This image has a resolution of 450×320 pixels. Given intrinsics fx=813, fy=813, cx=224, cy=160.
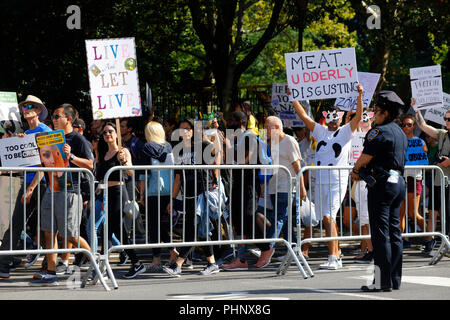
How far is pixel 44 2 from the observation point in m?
18.1

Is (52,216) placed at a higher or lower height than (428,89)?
lower

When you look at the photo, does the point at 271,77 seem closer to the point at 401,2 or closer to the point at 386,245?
the point at 401,2

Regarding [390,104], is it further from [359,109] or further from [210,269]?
[210,269]

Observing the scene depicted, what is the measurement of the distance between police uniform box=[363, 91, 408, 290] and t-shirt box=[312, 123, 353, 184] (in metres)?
1.94

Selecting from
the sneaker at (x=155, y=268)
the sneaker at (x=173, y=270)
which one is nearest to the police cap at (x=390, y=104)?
the sneaker at (x=173, y=270)

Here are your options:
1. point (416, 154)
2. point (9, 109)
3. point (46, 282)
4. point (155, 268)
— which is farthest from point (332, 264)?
point (9, 109)

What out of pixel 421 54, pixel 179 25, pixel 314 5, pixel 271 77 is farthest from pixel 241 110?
pixel 421 54

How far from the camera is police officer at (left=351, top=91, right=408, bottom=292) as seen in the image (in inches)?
325

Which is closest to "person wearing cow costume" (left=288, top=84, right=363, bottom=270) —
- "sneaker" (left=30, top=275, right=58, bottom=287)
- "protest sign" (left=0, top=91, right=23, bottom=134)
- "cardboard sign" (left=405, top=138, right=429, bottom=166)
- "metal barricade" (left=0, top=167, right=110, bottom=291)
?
"cardboard sign" (left=405, top=138, right=429, bottom=166)

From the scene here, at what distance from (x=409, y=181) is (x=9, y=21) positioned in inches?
426

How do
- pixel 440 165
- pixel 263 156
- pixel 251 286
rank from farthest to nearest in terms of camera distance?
1. pixel 440 165
2. pixel 263 156
3. pixel 251 286

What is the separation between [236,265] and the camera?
1059 centimetres

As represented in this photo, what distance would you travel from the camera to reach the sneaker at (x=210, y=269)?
10031 mm

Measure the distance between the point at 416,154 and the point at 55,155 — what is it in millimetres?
5720
